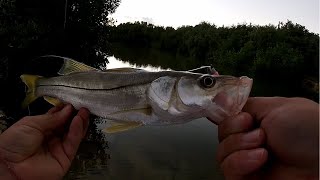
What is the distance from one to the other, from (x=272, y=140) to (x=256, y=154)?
12 centimetres

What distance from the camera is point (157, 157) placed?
43.8ft

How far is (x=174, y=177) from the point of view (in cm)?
1203

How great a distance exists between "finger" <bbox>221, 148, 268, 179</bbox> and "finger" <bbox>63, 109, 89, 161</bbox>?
4.76ft

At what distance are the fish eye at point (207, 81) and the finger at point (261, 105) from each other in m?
0.26

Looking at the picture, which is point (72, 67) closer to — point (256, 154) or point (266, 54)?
point (256, 154)

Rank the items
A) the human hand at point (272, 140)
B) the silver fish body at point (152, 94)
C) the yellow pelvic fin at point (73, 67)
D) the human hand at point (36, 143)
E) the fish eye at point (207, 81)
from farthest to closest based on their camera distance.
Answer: the human hand at point (36, 143) → the yellow pelvic fin at point (73, 67) → the fish eye at point (207, 81) → the silver fish body at point (152, 94) → the human hand at point (272, 140)

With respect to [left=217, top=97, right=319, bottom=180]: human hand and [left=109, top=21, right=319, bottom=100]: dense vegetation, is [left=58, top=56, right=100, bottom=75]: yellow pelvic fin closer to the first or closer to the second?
[left=217, top=97, right=319, bottom=180]: human hand

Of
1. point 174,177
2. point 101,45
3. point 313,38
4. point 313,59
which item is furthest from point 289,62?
point 174,177

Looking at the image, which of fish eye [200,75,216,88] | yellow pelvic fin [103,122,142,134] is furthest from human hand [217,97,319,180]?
yellow pelvic fin [103,122,142,134]

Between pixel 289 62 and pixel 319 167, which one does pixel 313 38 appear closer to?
pixel 289 62

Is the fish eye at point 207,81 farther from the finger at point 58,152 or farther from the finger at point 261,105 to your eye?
the finger at point 58,152

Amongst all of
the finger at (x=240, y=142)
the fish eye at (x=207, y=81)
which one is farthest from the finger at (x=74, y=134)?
the finger at (x=240, y=142)

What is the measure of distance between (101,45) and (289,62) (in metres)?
20.9

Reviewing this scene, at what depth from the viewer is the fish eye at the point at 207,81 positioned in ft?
8.19
